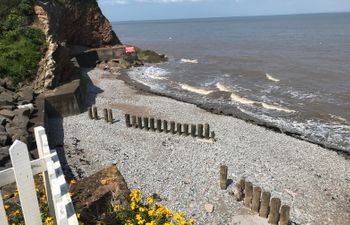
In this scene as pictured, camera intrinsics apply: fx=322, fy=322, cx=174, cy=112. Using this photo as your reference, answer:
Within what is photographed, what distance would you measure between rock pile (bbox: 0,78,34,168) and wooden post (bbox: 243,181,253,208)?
749cm

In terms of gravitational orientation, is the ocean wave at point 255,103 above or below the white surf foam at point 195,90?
below

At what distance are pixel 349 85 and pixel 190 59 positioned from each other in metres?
26.5

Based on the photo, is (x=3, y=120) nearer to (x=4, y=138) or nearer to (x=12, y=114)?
(x=12, y=114)

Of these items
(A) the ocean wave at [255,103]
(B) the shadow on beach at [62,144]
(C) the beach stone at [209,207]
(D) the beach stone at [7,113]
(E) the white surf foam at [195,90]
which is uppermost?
(D) the beach stone at [7,113]

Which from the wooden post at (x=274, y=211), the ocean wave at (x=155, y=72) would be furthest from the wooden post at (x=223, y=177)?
the ocean wave at (x=155, y=72)

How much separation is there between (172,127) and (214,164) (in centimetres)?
413

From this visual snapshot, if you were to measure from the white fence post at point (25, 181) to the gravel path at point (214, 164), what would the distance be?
7404 mm

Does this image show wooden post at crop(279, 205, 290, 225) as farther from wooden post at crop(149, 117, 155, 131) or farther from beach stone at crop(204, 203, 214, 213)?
wooden post at crop(149, 117, 155, 131)

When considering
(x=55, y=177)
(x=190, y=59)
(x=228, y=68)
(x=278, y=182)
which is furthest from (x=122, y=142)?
(x=190, y=59)

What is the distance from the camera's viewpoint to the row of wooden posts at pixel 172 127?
1702 centimetres

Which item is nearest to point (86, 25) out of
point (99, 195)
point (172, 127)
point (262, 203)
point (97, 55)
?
point (97, 55)

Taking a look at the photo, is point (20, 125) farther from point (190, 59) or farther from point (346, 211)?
point (190, 59)

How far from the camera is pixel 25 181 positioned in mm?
3537

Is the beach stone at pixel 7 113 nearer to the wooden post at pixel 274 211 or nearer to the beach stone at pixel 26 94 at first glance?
the beach stone at pixel 26 94
